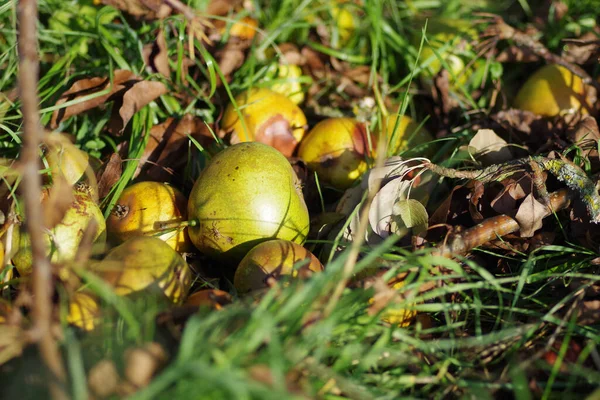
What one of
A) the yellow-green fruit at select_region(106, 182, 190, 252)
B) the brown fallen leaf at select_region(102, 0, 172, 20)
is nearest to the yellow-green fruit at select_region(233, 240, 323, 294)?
the yellow-green fruit at select_region(106, 182, 190, 252)

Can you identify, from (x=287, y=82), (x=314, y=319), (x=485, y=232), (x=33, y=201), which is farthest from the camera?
(x=287, y=82)

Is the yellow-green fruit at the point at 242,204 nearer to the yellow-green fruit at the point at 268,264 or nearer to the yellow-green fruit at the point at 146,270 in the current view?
the yellow-green fruit at the point at 268,264

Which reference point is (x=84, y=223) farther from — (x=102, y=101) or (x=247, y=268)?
(x=102, y=101)

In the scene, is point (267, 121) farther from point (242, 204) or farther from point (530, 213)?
point (530, 213)

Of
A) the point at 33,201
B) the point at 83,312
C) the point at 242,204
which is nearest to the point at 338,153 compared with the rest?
the point at 242,204

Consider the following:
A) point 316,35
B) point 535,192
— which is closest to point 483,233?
point 535,192

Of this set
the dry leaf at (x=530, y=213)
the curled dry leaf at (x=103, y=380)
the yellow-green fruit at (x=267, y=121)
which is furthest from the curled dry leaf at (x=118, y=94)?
the dry leaf at (x=530, y=213)
